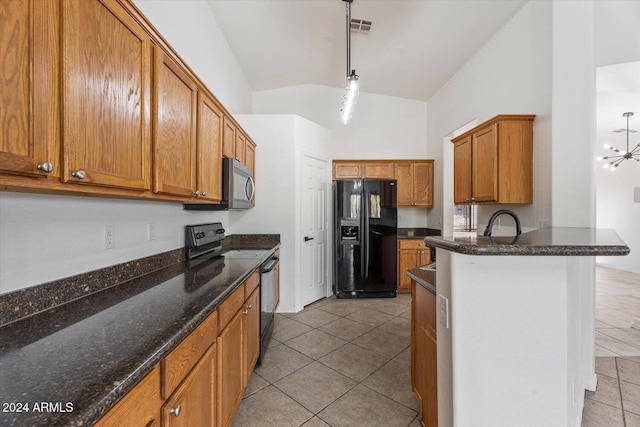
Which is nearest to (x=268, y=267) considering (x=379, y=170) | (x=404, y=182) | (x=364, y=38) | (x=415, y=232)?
(x=364, y=38)

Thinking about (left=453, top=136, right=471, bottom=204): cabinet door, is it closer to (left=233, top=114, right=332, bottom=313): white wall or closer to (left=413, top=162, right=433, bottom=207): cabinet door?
(left=413, top=162, right=433, bottom=207): cabinet door

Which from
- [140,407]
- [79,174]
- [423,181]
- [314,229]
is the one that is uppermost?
[423,181]

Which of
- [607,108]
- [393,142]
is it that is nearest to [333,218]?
[393,142]

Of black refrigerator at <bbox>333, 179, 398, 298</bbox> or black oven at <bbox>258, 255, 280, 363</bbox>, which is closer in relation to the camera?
black oven at <bbox>258, 255, 280, 363</bbox>

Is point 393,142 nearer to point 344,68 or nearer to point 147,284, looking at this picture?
point 344,68

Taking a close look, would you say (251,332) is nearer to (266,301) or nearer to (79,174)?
(266,301)

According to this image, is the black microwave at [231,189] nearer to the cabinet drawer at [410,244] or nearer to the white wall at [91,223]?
the white wall at [91,223]

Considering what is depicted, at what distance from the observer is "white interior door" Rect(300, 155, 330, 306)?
12.8ft

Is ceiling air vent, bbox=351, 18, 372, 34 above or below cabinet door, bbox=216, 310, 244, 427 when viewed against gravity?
above

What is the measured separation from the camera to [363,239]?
4.32m

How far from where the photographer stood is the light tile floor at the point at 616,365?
6.15 ft

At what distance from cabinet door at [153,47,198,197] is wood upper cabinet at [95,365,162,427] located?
2.89 ft

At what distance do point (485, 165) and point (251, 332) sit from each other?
104 inches

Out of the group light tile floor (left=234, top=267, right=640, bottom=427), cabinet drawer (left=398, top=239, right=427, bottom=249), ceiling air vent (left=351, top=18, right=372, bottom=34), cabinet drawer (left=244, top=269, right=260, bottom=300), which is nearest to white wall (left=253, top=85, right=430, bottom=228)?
cabinet drawer (left=398, top=239, right=427, bottom=249)
